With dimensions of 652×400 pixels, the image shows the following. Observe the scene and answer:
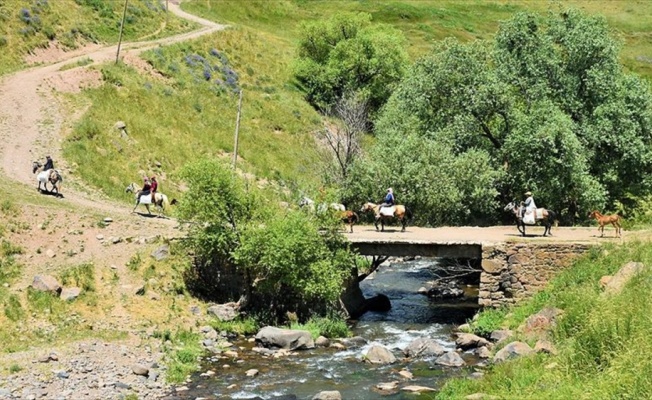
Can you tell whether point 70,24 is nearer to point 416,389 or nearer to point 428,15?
point 416,389

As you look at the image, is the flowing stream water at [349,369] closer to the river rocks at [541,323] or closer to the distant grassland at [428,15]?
the river rocks at [541,323]

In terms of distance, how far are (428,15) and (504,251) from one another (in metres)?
102

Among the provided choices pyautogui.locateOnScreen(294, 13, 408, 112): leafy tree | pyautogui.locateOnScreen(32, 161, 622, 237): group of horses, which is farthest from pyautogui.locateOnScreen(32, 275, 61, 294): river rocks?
pyautogui.locateOnScreen(294, 13, 408, 112): leafy tree

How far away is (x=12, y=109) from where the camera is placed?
5103 cm

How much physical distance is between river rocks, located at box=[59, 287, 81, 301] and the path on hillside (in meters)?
8.39

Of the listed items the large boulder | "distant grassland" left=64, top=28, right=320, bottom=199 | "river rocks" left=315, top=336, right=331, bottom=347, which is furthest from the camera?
"distant grassland" left=64, top=28, right=320, bottom=199

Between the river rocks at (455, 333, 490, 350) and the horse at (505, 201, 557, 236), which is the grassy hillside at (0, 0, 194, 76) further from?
the river rocks at (455, 333, 490, 350)

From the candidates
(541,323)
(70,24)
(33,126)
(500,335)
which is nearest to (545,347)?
(541,323)

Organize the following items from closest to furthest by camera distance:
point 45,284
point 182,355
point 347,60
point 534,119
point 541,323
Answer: point 541,323
point 182,355
point 45,284
point 534,119
point 347,60

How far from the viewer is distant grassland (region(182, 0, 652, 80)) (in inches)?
4105

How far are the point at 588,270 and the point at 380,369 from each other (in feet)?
30.7

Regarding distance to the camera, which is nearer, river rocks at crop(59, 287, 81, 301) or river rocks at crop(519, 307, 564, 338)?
river rocks at crop(519, 307, 564, 338)

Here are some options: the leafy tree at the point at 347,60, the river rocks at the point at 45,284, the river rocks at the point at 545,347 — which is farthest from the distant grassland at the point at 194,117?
the river rocks at the point at 545,347

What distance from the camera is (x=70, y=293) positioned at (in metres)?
30.6
